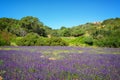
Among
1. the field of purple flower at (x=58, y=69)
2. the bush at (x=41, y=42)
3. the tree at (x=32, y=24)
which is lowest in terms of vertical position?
the field of purple flower at (x=58, y=69)

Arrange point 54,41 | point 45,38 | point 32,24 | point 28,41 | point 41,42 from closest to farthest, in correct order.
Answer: point 28,41 → point 41,42 → point 54,41 → point 45,38 → point 32,24

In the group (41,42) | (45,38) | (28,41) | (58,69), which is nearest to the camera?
(58,69)

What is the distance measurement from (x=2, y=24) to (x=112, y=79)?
66539mm

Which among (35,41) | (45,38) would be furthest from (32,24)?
(35,41)

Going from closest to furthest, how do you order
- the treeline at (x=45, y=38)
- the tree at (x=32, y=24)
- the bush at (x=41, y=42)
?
the treeline at (x=45, y=38)
the bush at (x=41, y=42)
the tree at (x=32, y=24)

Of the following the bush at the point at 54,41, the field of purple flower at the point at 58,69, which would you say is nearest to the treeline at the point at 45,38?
the bush at the point at 54,41

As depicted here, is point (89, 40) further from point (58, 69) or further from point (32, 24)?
point (58, 69)

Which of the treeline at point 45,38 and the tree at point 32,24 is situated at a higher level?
the tree at point 32,24

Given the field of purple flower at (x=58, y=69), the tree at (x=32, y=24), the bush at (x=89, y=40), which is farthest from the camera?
the tree at (x=32, y=24)

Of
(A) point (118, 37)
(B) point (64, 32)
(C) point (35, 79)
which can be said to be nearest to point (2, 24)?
(B) point (64, 32)

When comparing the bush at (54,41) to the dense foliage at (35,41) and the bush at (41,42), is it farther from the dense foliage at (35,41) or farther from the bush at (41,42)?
the bush at (41,42)

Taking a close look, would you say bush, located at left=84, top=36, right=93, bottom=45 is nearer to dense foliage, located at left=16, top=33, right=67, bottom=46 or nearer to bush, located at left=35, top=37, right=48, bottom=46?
dense foliage, located at left=16, top=33, right=67, bottom=46

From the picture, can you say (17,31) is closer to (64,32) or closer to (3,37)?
(64,32)

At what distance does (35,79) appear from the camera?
15.6 ft
